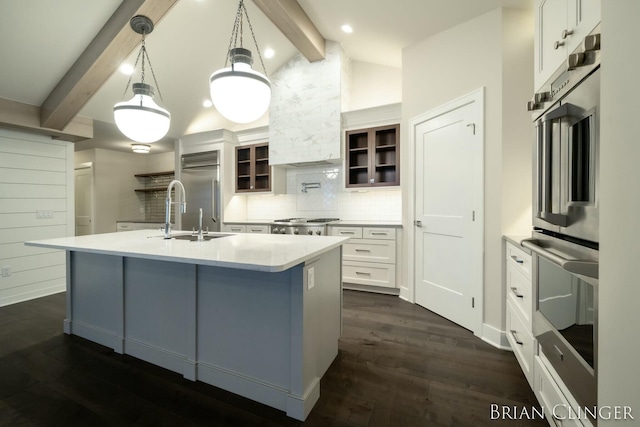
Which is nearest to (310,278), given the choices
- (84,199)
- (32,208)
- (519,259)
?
(519,259)

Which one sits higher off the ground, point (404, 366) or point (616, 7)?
point (616, 7)

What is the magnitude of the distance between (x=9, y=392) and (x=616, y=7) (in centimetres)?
328

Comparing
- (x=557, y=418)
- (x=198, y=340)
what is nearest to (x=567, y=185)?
(x=557, y=418)

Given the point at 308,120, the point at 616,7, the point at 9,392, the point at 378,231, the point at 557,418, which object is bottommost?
the point at 9,392

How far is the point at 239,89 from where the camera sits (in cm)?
160

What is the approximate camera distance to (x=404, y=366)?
6.59 feet

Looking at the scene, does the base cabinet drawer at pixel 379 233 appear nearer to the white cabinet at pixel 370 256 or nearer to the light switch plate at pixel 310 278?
the white cabinet at pixel 370 256

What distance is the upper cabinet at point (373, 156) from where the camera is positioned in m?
3.89

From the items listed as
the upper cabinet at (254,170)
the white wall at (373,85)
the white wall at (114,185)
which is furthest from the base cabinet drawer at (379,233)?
the white wall at (114,185)

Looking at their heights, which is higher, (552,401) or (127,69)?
(127,69)

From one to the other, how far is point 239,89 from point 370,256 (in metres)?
2.72

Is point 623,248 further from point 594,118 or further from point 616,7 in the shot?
point 594,118

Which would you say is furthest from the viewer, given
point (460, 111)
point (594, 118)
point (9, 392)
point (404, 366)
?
point (460, 111)

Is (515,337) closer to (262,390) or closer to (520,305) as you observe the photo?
(520,305)
